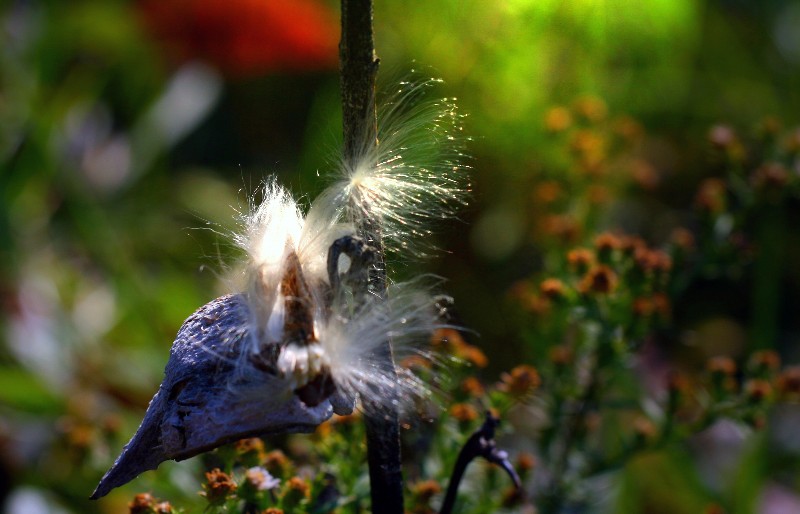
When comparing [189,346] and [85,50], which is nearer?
[189,346]

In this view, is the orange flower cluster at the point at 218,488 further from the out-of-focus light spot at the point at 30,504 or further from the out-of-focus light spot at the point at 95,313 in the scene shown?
the out-of-focus light spot at the point at 95,313

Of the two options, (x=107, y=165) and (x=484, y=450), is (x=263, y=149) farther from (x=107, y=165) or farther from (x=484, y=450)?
(x=484, y=450)

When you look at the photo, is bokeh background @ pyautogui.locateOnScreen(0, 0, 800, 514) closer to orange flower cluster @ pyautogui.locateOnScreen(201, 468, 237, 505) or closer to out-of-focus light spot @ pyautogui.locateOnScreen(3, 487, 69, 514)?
out-of-focus light spot @ pyautogui.locateOnScreen(3, 487, 69, 514)

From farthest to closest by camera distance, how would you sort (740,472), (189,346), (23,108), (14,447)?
(23,108) < (14,447) < (740,472) < (189,346)

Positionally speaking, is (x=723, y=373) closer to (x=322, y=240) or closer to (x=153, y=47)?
(x=322, y=240)

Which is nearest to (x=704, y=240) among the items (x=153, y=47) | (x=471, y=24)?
(x=471, y=24)

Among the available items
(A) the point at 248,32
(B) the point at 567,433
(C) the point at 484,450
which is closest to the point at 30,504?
(B) the point at 567,433

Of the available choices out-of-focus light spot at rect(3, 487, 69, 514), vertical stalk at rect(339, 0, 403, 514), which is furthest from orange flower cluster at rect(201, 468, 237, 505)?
out-of-focus light spot at rect(3, 487, 69, 514)
